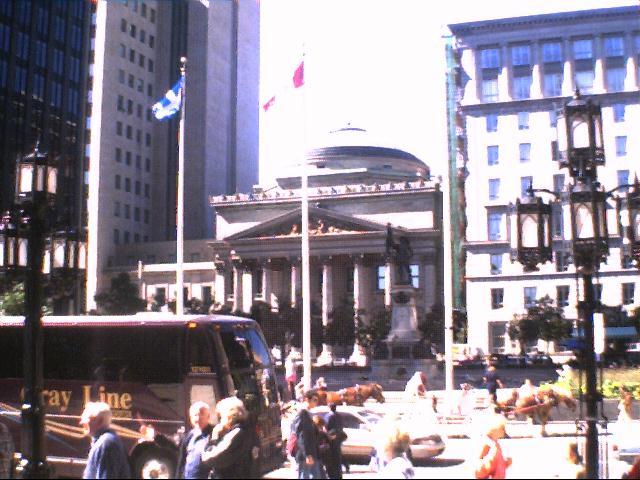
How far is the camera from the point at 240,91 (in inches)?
4279

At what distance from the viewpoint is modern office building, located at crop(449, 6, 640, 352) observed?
242 feet

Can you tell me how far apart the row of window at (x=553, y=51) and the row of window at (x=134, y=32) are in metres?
44.4

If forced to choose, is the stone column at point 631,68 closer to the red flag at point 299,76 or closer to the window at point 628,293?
the window at point 628,293

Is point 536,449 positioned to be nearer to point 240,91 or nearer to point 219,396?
point 219,396

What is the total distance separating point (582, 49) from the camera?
2968 inches

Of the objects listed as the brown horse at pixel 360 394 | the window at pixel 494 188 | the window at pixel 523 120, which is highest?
the window at pixel 523 120

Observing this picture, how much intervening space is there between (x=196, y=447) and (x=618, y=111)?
237 feet

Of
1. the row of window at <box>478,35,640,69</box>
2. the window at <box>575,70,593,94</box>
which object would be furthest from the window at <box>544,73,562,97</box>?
the window at <box>575,70,593,94</box>

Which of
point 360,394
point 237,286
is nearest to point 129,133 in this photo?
point 237,286

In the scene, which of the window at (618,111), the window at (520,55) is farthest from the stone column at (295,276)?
the window at (618,111)

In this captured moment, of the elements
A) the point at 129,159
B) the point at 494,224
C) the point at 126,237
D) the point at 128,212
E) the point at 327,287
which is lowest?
the point at 327,287

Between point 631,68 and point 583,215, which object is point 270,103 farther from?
point 631,68

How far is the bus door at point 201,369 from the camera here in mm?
15430

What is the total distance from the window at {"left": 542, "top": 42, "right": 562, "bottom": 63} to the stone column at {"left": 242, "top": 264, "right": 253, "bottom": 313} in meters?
39.9
